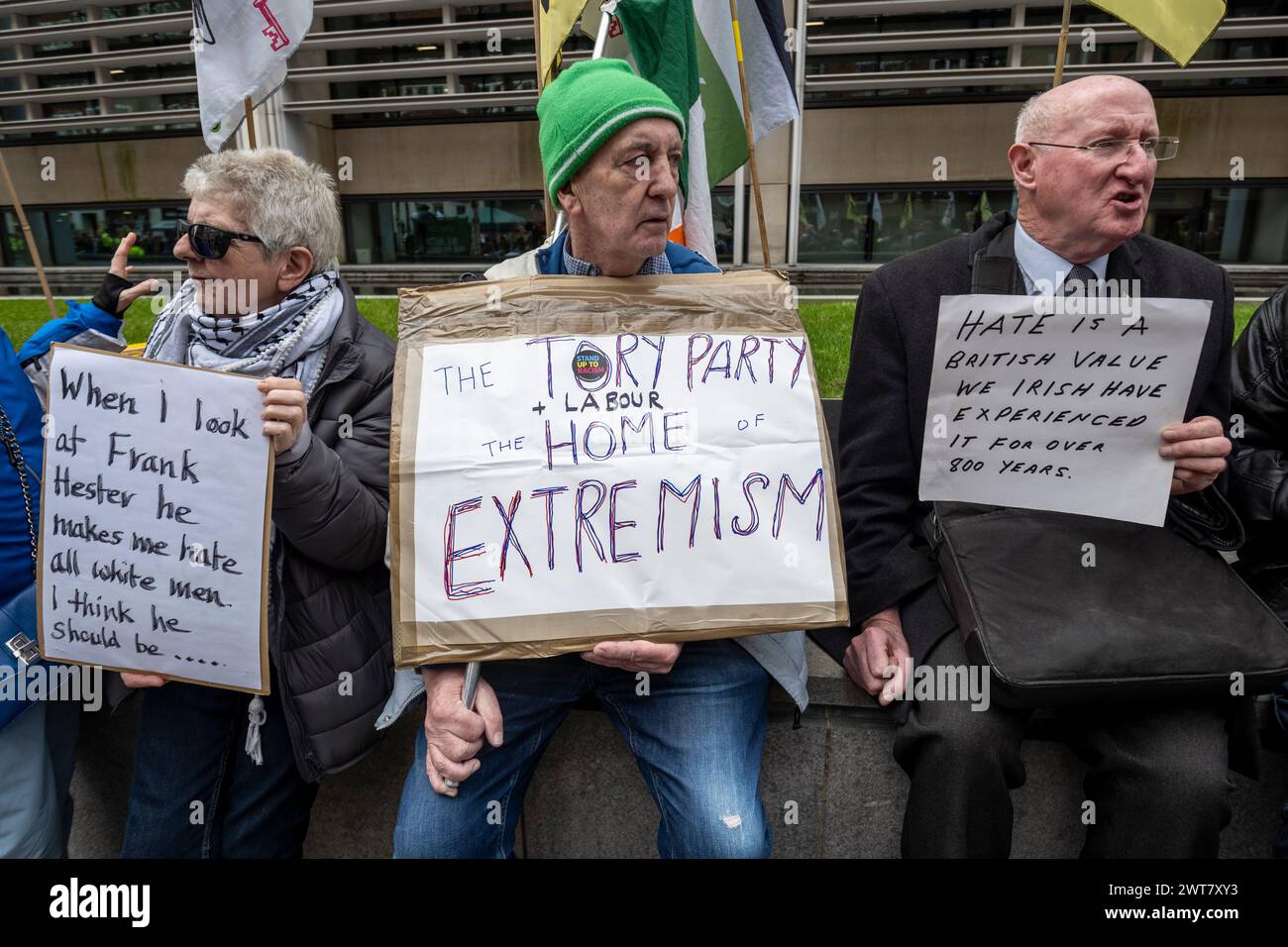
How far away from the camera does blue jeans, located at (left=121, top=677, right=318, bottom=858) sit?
185 cm

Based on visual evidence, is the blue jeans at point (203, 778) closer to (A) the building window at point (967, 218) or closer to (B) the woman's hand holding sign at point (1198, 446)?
(B) the woman's hand holding sign at point (1198, 446)

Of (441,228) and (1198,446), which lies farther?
(441,228)

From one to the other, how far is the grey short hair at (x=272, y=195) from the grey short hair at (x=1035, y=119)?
5.38 feet

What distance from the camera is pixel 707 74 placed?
4121 millimetres

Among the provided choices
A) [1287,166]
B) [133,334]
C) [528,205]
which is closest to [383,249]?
[528,205]

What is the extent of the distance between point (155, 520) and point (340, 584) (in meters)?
0.39

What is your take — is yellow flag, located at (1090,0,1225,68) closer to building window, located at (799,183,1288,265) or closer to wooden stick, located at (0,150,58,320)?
wooden stick, located at (0,150,58,320)

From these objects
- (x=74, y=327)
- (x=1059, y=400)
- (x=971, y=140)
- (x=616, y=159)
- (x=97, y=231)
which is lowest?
(x=1059, y=400)

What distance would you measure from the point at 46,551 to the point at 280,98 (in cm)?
1604

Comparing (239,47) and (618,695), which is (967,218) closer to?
(239,47)

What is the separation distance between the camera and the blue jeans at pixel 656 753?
1.63m

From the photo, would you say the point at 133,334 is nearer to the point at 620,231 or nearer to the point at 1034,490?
the point at 620,231

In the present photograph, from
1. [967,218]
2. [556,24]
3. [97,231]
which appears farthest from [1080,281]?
[97,231]

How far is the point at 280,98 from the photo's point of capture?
49.4 ft
